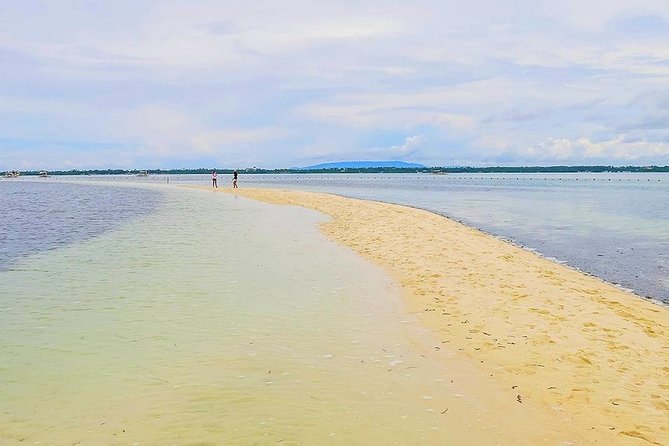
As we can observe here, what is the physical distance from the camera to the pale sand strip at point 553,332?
6840 mm

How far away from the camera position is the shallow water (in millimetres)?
6250

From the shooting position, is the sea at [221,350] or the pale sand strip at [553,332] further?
the pale sand strip at [553,332]

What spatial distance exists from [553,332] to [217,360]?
5952 millimetres

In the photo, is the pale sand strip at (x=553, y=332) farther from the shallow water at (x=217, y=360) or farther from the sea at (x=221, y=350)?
the shallow water at (x=217, y=360)

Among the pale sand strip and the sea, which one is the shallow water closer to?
the sea

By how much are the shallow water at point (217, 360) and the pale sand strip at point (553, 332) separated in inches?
35.7

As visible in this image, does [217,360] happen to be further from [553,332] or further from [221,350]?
[553,332]

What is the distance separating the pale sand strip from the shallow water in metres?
0.91

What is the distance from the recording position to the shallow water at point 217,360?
20.5 ft

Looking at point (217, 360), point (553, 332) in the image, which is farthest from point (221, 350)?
point (553, 332)

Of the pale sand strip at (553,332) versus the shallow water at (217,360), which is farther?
the pale sand strip at (553,332)

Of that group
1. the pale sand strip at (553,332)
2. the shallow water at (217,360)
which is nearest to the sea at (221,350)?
the shallow water at (217,360)

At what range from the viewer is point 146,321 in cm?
1059

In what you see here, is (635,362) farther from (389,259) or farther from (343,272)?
(389,259)
